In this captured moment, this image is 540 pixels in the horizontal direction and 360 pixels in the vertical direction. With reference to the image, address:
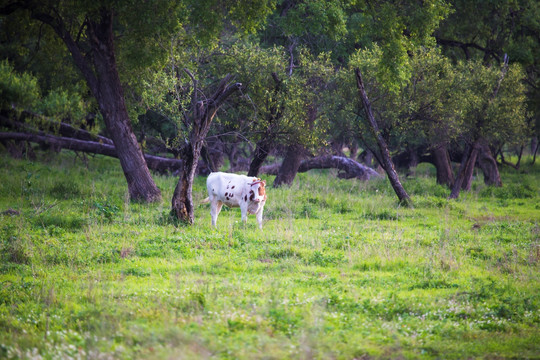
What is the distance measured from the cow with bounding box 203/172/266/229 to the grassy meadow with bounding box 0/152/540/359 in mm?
552

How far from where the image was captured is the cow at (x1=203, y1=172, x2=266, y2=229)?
55.2 ft

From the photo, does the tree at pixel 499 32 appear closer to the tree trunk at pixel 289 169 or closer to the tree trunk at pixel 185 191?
the tree trunk at pixel 289 169

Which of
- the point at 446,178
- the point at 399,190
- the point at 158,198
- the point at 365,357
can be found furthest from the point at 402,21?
the point at 365,357

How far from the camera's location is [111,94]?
67.9 feet

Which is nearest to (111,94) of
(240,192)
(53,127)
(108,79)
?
(108,79)

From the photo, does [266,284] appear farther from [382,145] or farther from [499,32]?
[499,32]

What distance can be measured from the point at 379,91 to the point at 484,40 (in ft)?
40.2

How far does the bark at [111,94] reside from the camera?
20.6 m

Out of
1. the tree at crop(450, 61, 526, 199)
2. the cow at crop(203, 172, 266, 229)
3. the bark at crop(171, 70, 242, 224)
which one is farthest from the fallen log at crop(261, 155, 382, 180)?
the bark at crop(171, 70, 242, 224)

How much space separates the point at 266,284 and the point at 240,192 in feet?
20.0

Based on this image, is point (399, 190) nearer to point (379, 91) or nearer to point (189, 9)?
point (379, 91)

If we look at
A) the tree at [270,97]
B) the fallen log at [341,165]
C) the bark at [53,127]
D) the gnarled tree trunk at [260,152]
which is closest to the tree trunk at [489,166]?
the fallen log at [341,165]

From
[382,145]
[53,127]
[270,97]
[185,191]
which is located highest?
[270,97]

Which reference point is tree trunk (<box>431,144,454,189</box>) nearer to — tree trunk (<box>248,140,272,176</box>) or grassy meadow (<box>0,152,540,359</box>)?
grassy meadow (<box>0,152,540,359</box>)
